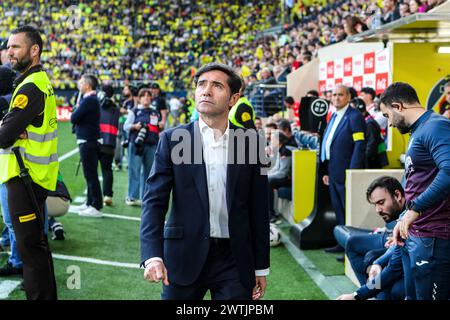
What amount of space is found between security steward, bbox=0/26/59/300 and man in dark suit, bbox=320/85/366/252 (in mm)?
3497

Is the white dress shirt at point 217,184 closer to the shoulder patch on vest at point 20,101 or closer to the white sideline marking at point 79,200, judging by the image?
the shoulder patch on vest at point 20,101

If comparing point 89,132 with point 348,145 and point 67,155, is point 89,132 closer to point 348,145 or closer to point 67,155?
point 348,145

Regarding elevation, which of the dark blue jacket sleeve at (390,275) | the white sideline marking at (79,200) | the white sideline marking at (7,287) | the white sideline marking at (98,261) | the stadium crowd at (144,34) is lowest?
the white sideline marking at (98,261)

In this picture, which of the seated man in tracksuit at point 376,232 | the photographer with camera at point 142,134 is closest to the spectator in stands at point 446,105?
the seated man in tracksuit at point 376,232

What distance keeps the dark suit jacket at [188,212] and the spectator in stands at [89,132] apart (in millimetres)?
5631

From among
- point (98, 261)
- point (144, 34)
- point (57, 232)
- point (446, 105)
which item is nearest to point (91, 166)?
point (57, 232)

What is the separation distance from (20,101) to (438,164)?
2.77 m

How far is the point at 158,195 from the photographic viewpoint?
320cm

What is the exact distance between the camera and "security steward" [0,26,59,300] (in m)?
4.52

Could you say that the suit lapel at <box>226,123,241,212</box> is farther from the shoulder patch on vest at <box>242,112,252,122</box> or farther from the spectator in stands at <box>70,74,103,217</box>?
the spectator in stands at <box>70,74,103,217</box>

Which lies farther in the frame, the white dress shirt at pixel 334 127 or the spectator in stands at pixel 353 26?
the spectator in stands at pixel 353 26

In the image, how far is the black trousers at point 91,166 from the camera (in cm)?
891
